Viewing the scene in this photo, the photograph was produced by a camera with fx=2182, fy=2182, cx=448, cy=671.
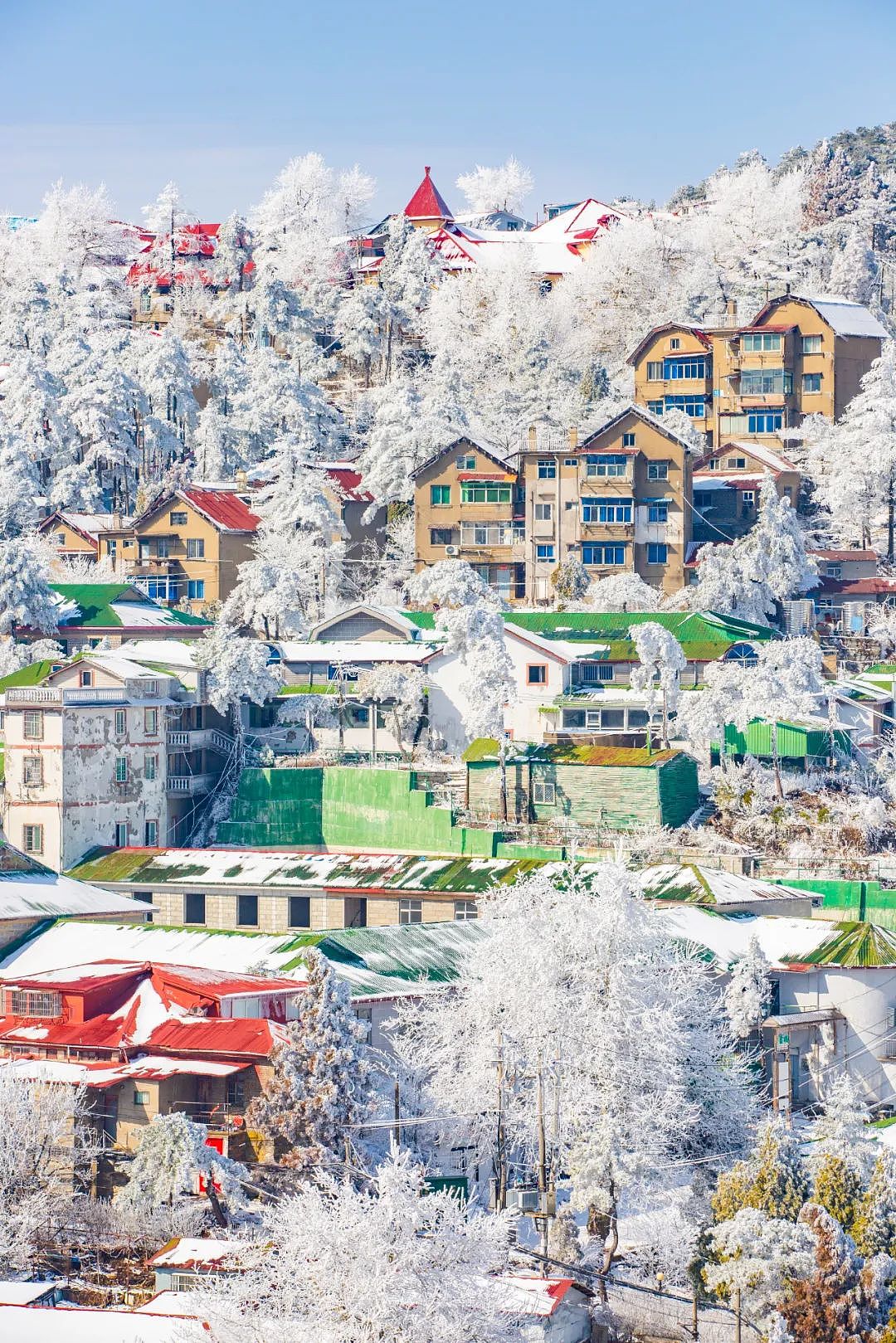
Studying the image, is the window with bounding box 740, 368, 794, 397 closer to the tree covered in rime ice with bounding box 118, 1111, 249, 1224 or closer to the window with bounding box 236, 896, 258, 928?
the window with bounding box 236, 896, 258, 928

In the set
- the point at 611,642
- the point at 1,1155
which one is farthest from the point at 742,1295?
the point at 611,642

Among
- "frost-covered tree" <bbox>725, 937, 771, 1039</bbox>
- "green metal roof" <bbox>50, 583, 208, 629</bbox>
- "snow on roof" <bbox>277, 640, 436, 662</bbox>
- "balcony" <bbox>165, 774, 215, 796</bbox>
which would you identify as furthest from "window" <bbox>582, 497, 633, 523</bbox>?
"frost-covered tree" <bbox>725, 937, 771, 1039</bbox>

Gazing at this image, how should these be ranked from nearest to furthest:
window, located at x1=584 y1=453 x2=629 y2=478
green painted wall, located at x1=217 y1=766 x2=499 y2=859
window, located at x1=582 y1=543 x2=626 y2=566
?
green painted wall, located at x1=217 y1=766 x2=499 y2=859 → window, located at x1=584 y1=453 x2=629 y2=478 → window, located at x1=582 y1=543 x2=626 y2=566

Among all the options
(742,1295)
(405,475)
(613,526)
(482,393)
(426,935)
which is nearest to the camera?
(742,1295)

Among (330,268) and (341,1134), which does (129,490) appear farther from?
Result: (341,1134)

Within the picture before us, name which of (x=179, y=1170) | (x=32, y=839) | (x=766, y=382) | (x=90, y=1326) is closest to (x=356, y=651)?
(x=32, y=839)

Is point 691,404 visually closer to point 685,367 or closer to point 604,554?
point 685,367

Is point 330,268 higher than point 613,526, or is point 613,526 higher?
point 330,268
